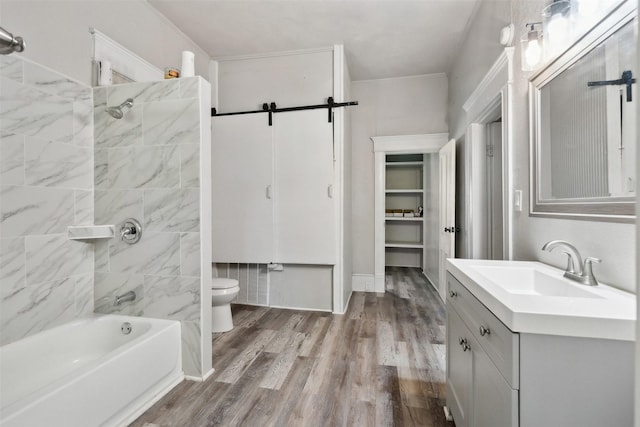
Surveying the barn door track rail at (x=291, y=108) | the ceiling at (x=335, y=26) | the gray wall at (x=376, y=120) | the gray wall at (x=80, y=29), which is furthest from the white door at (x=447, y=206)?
the gray wall at (x=80, y=29)

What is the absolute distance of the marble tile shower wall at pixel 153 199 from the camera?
6.06 ft

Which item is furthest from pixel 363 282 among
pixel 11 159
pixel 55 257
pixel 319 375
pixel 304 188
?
pixel 11 159

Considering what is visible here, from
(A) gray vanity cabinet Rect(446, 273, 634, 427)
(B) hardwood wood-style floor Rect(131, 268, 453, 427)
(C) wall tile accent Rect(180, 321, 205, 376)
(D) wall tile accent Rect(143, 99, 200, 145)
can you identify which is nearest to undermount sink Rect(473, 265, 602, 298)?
(A) gray vanity cabinet Rect(446, 273, 634, 427)

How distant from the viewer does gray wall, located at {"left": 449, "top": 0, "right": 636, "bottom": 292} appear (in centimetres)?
101

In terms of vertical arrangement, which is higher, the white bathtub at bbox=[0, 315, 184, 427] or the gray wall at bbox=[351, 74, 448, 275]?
the gray wall at bbox=[351, 74, 448, 275]

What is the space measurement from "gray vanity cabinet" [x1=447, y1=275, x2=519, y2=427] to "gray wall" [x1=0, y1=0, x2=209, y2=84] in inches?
102

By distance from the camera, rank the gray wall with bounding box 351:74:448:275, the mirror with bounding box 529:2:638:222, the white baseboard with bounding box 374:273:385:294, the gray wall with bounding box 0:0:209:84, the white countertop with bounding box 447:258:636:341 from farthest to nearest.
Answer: the white baseboard with bounding box 374:273:385:294 < the gray wall with bounding box 351:74:448:275 < the gray wall with bounding box 0:0:209:84 < the mirror with bounding box 529:2:638:222 < the white countertop with bounding box 447:258:636:341

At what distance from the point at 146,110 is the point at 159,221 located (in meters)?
0.74

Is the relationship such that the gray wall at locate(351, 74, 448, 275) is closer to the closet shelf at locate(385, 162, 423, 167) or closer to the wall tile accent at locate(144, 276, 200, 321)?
the closet shelf at locate(385, 162, 423, 167)

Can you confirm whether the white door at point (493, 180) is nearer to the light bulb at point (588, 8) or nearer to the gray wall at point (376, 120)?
the gray wall at point (376, 120)

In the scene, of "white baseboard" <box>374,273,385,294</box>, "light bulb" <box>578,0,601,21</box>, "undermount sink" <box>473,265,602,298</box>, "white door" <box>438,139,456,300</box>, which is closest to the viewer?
"light bulb" <box>578,0,601,21</box>

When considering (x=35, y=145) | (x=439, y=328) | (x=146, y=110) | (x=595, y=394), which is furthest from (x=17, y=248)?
(x=439, y=328)

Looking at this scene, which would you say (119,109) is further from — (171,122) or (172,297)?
(172,297)

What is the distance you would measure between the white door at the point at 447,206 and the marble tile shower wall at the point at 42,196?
3138 mm
